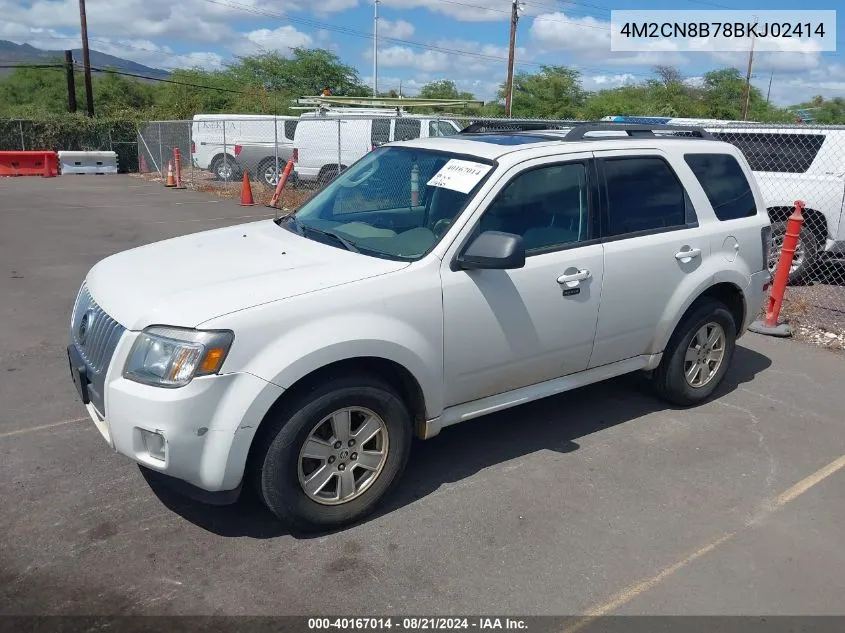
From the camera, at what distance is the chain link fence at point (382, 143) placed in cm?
850

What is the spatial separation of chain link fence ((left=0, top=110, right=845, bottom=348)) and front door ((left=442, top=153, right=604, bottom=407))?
2.64 ft

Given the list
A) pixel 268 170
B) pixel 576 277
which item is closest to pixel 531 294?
pixel 576 277

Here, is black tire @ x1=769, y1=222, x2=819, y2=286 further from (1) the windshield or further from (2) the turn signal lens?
(2) the turn signal lens

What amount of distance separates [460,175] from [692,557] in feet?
7.45

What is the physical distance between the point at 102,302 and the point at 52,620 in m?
1.42

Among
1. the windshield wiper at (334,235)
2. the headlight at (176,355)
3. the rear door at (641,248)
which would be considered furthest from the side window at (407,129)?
the headlight at (176,355)

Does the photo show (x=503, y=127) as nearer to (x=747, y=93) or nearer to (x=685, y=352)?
(x=685, y=352)

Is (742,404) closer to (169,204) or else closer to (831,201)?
(831,201)

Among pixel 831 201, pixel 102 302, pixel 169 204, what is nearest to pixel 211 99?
pixel 169 204

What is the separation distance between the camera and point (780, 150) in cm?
901

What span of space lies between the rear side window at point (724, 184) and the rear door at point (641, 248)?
0.59 feet

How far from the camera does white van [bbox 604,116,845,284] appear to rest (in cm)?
859

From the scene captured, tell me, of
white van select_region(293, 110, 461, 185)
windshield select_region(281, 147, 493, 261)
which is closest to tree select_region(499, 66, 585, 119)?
white van select_region(293, 110, 461, 185)

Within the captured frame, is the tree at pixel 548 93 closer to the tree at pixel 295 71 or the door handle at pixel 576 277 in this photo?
the tree at pixel 295 71
